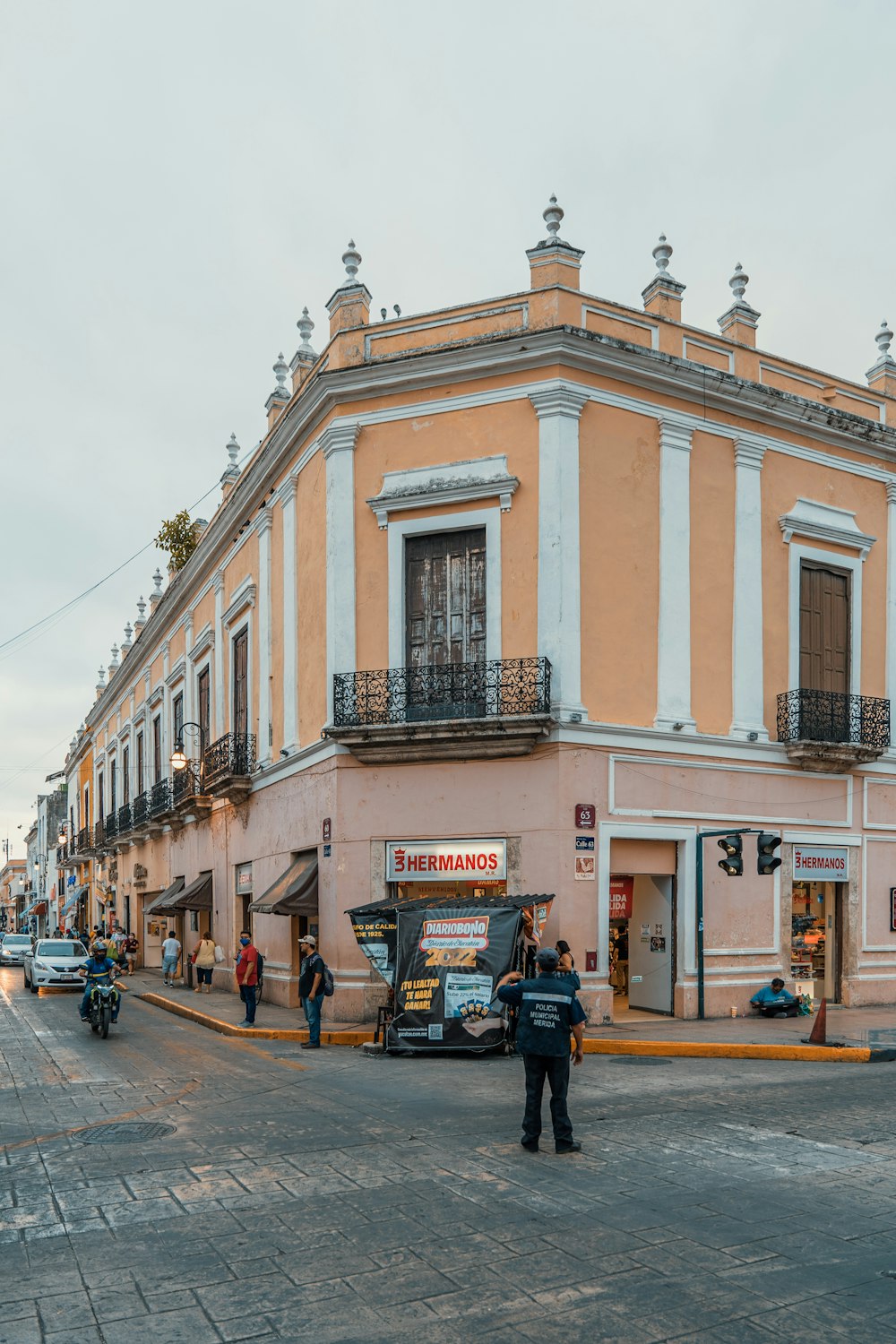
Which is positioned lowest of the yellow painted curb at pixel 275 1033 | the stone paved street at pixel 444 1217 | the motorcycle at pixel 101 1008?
the yellow painted curb at pixel 275 1033

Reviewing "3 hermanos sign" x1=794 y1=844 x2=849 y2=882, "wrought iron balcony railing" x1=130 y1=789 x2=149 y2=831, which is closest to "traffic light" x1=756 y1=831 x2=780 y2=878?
"3 hermanos sign" x1=794 y1=844 x2=849 y2=882

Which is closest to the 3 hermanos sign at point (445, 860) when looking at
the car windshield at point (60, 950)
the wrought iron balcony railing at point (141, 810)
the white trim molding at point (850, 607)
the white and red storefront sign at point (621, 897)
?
the white and red storefront sign at point (621, 897)

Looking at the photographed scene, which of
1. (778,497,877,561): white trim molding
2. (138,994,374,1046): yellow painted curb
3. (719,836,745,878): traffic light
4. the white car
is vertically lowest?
the white car

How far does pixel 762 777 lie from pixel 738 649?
2.18 m

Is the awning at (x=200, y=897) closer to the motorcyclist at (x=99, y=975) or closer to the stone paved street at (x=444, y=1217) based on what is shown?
the motorcyclist at (x=99, y=975)

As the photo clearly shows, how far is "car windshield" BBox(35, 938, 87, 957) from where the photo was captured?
92.5ft

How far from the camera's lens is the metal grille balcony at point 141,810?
120 ft

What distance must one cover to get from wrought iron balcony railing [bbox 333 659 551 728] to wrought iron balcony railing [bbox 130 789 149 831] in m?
19.5

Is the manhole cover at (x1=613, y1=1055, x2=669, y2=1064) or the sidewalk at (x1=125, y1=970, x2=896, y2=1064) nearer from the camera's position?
the manhole cover at (x1=613, y1=1055, x2=669, y2=1064)

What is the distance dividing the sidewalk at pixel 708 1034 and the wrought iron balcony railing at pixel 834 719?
4.57 meters

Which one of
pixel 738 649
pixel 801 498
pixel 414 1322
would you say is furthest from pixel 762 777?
pixel 414 1322

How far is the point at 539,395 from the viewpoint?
57.9 ft

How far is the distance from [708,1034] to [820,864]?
16.6ft

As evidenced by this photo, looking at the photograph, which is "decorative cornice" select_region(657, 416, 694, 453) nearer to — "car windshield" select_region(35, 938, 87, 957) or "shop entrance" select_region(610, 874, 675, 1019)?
"shop entrance" select_region(610, 874, 675, 1019)
